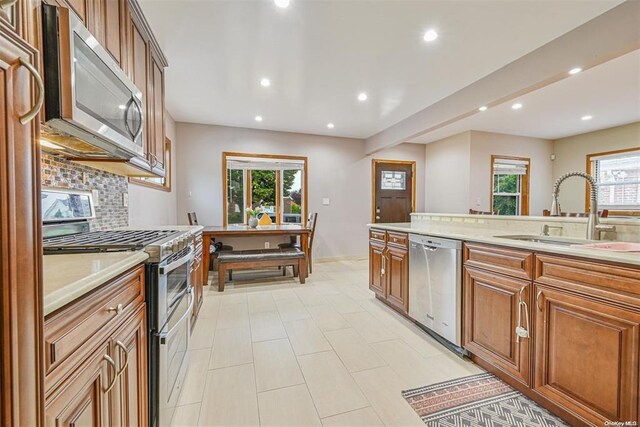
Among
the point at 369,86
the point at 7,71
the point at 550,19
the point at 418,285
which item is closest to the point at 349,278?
the point at 418,285

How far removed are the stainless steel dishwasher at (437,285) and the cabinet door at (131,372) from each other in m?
1.98

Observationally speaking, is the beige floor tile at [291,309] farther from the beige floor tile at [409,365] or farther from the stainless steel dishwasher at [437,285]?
the stainless steel dishwasher at [437,285]

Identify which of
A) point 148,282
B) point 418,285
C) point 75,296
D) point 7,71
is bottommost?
point 418,285

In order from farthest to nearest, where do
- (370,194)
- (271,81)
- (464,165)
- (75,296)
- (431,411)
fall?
(370,194)
(464,165)
(271,81)
(431,411)
(75,296)

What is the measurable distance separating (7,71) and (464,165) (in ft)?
19.8

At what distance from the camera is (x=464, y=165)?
5.48 metres

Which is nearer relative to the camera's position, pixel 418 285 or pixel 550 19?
pixel 550 19

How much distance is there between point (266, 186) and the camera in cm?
542

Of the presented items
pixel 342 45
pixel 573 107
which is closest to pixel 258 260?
pixel 342 45

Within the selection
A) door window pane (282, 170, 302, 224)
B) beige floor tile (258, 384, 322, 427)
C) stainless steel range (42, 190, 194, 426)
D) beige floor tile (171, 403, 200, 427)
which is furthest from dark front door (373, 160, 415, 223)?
beige floor tile (171, 403, 200, 427)

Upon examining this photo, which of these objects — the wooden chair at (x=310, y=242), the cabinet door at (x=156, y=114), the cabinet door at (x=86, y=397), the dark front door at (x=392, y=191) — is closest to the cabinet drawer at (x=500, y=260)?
the cabinet door at (x=86, y=397)

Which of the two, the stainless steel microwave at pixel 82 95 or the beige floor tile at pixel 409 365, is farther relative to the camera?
the beige floor tile at pixel 409 365

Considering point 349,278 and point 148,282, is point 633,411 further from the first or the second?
point 349,278

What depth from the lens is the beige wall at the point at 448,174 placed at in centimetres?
548
